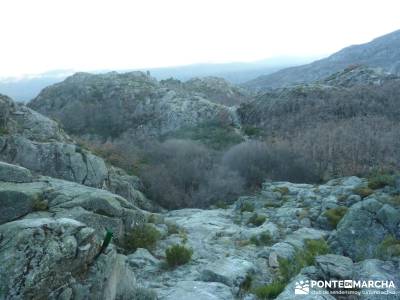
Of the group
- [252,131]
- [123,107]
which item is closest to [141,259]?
[252,131]

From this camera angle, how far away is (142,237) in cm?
1054

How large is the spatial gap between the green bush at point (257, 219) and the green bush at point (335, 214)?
2.26 m

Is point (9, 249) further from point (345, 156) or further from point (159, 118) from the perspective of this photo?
point (159, 118)

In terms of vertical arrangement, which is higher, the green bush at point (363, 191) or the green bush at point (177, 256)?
the green bush at point (177, 256)

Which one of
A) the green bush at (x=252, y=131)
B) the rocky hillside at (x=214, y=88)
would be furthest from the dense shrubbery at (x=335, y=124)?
the rocky hillside at (x=214, y=88)

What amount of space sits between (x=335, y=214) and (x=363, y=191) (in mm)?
1938

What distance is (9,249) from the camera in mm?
4973

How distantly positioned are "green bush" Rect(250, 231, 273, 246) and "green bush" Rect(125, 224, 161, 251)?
10.1 feet

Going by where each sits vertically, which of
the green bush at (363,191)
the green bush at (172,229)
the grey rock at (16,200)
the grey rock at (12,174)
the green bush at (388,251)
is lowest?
the green bush at (363,191)

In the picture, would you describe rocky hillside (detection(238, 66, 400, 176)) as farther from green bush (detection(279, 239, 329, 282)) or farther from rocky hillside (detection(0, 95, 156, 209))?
rocky hillside (detection(0, 95, 156, 209))

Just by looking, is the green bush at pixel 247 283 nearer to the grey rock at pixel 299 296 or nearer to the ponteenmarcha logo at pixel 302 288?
the grey rock at pixel 299 296

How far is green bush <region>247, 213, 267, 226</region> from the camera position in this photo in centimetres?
1502

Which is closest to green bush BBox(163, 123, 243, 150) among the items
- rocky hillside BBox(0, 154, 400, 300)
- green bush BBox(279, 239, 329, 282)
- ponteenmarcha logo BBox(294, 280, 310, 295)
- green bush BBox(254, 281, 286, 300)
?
rocky hillside BBox(0, 154, 400, 300)

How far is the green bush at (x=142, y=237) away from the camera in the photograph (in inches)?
402
